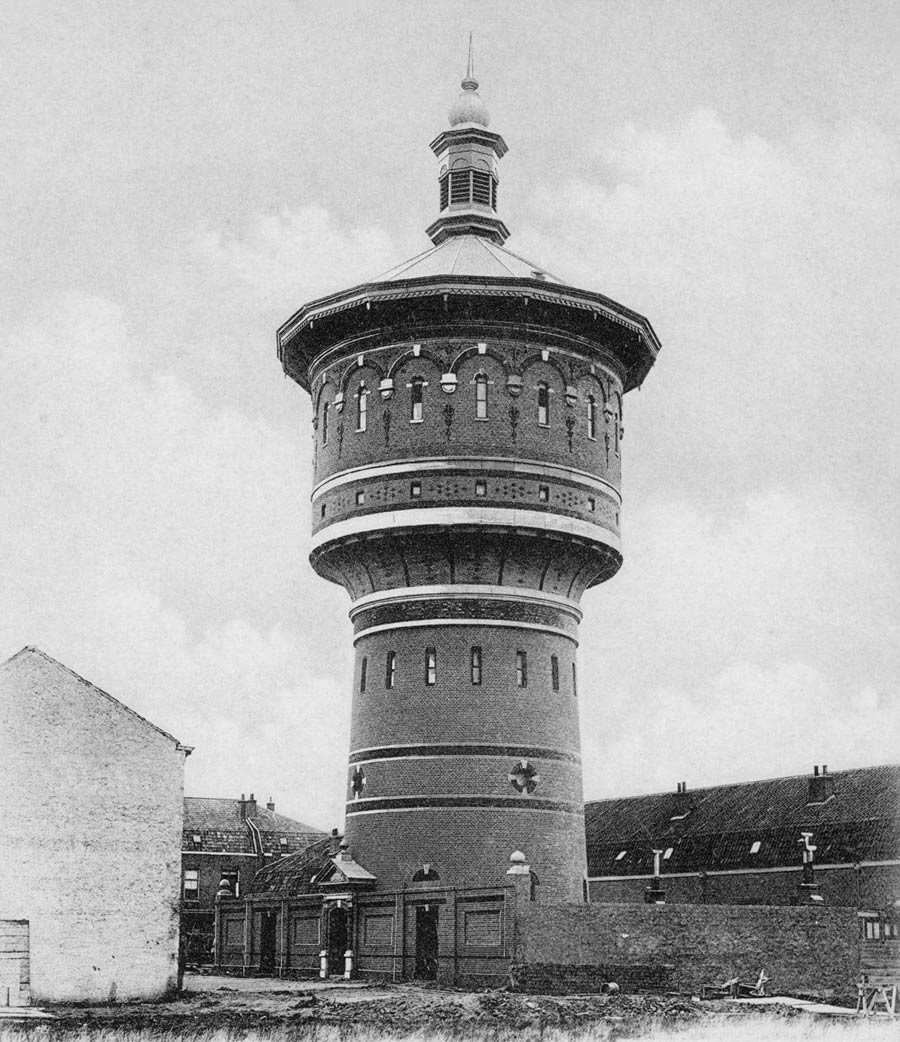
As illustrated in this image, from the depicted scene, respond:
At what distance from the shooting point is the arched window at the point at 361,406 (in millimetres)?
38188

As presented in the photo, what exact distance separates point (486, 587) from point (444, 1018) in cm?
1302

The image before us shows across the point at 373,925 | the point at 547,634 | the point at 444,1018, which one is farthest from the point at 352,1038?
the point at 547,634

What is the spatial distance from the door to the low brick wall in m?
9.51

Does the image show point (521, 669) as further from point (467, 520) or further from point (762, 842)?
point (762, 842)

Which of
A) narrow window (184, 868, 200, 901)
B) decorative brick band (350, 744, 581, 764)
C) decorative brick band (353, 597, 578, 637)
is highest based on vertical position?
decorative brick band (353, 597, 578, 637)

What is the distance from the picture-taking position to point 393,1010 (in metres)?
27.4

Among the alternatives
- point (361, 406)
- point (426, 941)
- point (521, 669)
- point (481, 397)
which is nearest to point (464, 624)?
point (521, 669)

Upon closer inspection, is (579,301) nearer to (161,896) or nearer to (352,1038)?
(161,896)

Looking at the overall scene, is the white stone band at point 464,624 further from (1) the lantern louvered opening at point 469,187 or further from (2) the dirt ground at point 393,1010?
(1) the lantern louvered opening at point 469,187

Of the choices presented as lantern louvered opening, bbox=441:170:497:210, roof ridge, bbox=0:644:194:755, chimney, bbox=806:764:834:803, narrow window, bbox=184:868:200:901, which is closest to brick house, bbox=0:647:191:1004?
roof ridge, bbox=0:644:194:755

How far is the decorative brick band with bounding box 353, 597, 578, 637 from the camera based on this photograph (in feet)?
121

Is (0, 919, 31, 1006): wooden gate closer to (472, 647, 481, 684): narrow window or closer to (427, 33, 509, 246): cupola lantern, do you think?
(472, 647, 481, 684): narrow window

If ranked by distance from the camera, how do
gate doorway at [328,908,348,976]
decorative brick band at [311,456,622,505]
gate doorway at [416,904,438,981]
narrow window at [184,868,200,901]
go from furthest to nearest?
1. narrow window at [184,868,200,901]
2. gate doorway at [328,908,348,976]
3. decorative brick band at [311,456,622,505]
4. gate doorway at [416,904,438,981]

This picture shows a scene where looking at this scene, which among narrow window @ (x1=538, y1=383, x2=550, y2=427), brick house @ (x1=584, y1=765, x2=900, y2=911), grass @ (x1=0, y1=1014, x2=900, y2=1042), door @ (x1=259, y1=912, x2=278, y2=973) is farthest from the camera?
brick house @ (x1=584, y1=765, x2=900, y2=911)
